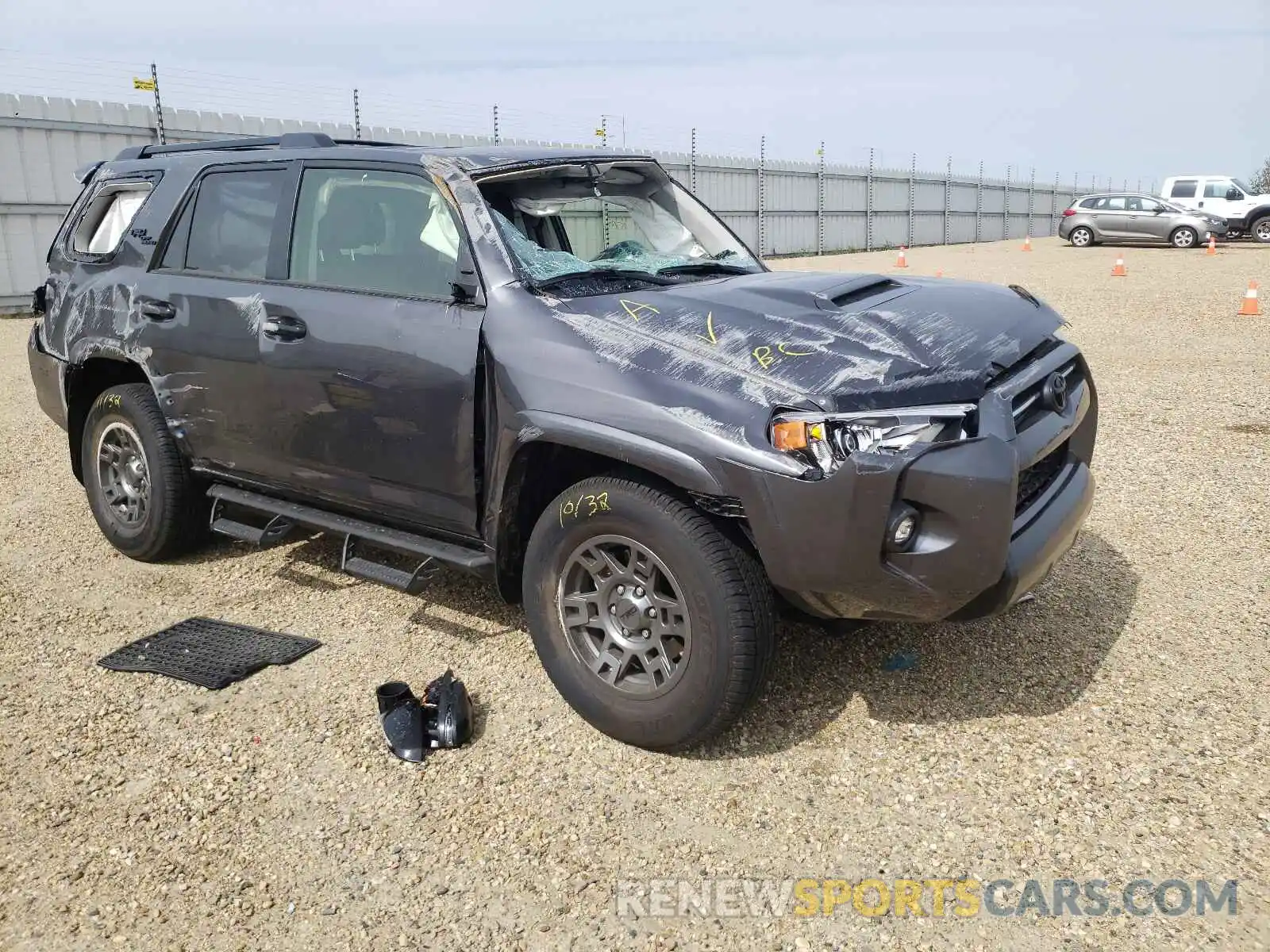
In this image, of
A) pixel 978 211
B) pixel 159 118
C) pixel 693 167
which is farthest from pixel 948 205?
pixel 159 118

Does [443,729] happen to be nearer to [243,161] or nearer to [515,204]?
[515,204]

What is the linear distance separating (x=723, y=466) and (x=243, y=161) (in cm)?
282

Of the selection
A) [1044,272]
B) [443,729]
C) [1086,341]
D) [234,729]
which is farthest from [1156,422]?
[1044,272]

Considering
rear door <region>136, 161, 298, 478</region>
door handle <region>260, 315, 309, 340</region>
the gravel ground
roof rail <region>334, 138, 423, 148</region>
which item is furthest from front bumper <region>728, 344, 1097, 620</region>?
rear door <region>136, 161, 298, 478</region>

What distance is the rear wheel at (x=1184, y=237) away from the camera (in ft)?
89.9

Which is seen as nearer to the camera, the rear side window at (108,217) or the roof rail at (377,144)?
the roof rail at (377,144)

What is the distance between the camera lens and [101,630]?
4363mm

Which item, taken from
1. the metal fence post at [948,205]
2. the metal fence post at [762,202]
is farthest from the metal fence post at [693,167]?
the metal fence post at [948,205]

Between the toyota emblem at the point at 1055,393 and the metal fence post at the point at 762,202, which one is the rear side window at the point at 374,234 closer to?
the toyota emblem at the point at 1055,393

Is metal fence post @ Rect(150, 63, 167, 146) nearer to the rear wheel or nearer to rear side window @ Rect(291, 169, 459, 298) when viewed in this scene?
rear side window @ Rect(291, 169, 459, 298)

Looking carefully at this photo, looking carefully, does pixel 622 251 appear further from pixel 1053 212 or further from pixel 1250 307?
pixel 1053 212

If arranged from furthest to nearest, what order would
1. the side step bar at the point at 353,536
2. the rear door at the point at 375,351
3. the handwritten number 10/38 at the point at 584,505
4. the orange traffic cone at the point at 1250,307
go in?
the orange traffic cone at the point at 1250,307, the side step bar at the point at 353,536, the rear door at the point at 375,351, the handwritten number 10/38 at the point at 584,505

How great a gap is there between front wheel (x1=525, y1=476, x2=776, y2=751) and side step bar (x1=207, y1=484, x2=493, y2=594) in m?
0.40

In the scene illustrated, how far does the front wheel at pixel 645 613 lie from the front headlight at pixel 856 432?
1.25ft
